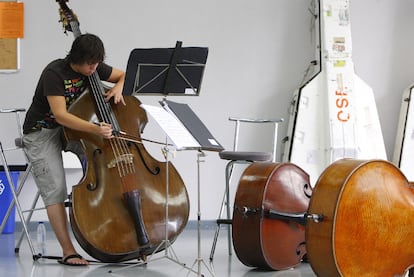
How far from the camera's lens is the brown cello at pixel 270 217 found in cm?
370

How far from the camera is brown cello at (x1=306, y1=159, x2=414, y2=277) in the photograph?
2939 mm

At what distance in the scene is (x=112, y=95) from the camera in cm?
392

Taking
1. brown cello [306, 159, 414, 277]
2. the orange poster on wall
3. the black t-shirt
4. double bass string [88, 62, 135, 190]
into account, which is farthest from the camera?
the orange poster on wall

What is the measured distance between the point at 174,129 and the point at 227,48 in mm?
2840

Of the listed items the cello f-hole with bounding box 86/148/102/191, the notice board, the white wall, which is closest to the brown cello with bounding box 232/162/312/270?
the cello f-hole with bounding box 86/148/102/191

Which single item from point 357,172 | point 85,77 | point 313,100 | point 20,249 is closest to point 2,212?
point 20,249

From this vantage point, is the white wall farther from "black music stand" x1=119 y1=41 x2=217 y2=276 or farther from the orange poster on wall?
"black music stand" x1=119 y1=41 x2=217 y2=276

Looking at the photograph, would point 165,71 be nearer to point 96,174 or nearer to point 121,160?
point 121,160

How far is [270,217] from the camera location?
3686 millimetres

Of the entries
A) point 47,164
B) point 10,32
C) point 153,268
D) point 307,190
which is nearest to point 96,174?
point 47,164

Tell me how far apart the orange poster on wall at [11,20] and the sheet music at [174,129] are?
2.80m

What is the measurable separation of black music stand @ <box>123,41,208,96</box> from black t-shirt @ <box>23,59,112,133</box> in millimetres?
396

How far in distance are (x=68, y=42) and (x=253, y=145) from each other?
1744mm

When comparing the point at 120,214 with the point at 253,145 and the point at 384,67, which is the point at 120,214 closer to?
the point at 253,145
